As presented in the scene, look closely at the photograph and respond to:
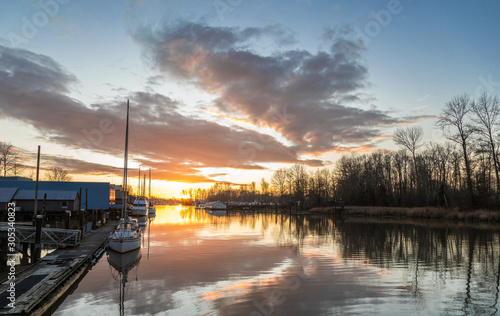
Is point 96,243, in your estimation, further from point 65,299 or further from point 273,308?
point 273,308

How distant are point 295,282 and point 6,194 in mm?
50919

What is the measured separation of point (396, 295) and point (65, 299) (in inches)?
594

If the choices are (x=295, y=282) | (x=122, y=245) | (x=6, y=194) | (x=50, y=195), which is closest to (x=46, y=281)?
(x=122, y=245)

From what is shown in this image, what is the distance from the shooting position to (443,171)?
302 feet

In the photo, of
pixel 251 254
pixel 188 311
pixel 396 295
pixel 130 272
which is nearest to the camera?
pixel 188 311

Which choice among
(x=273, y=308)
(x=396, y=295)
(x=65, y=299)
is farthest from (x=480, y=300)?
(x=65, y=299)

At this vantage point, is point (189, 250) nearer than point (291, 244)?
Yes

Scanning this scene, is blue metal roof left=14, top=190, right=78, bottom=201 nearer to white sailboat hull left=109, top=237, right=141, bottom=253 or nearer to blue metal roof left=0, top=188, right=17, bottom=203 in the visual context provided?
blue metal roof left=0, top=188, right=17, bottom=203

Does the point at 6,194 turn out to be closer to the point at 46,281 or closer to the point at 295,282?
the point at 46,281

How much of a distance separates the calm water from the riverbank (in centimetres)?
2836

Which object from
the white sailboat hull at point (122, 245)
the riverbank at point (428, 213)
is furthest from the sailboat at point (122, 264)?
the riverbank at point (428, 213)

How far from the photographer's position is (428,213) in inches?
2450

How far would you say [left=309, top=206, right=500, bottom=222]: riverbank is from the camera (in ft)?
172

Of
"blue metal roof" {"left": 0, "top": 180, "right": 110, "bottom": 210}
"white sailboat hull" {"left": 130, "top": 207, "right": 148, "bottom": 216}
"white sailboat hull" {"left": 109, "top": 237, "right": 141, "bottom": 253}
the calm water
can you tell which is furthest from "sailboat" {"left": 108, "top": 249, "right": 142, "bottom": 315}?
"white sailboat hull" {"left": 130, "top": 207, "right": 148, "bottom": 216}
